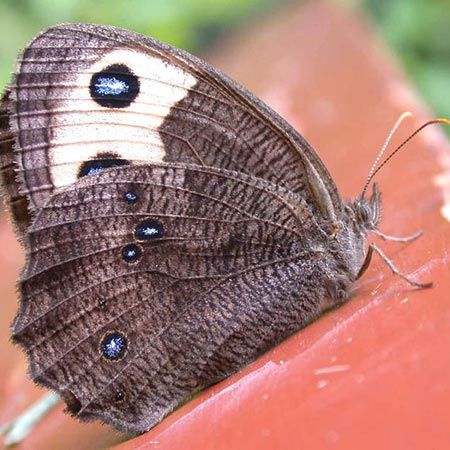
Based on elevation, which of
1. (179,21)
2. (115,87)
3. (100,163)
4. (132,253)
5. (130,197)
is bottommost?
(132,253)

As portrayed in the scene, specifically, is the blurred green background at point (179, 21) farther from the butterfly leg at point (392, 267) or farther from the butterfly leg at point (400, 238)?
the butterfly leg at point (392, 267)

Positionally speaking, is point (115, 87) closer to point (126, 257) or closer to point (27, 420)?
point (126, 257)

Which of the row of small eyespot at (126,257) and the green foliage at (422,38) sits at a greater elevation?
the green foliage at (422,38)

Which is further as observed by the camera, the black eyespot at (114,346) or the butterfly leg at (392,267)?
the black eyespot at (114,346)

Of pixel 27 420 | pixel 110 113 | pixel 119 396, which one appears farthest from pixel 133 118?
pixel 27 420

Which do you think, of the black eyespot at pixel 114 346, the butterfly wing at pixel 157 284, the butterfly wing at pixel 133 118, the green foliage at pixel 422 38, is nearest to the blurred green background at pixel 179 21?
the green foliage at pixel 422 38

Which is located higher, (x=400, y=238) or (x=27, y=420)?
(x=27, y=420)

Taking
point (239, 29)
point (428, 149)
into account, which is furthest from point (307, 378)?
point (239, 29)

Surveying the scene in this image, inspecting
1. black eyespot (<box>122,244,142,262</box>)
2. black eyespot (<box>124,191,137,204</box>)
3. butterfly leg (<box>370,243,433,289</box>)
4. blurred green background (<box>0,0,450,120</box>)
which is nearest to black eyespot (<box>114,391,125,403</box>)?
black eyespot (<box>122,244,142,262</box>)
